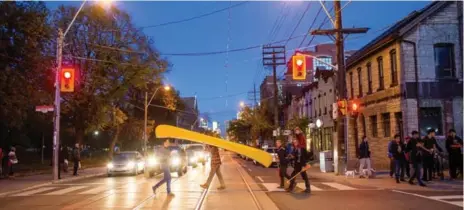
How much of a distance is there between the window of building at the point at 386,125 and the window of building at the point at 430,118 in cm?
257

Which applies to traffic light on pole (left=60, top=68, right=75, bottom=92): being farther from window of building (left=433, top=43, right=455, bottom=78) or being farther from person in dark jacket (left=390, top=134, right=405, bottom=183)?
window of building (left=433, top=43, right=455, bottom=78)

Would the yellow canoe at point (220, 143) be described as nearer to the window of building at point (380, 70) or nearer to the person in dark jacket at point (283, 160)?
the person in dark jacket at point (283, 160)

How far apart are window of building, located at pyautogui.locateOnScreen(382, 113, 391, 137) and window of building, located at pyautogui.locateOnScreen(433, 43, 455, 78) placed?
13.0 ft

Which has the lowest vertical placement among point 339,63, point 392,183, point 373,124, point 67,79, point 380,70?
point 392,183

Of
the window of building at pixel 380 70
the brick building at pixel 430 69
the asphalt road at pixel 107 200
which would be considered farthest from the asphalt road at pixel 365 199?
the window of building at pixel 380 70

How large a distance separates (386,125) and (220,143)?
22.8 metres

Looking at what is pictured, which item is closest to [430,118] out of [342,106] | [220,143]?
[342,106]

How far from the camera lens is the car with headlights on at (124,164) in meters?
27.8

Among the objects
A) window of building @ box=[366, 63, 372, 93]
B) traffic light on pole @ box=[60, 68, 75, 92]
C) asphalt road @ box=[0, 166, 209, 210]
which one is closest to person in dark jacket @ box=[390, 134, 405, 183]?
Result: asphalt road @ box=[0, 166, 209, 210]

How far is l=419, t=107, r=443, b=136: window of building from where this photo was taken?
2573cm

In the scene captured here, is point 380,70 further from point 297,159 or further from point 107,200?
point 107,200

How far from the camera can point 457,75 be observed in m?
25.7

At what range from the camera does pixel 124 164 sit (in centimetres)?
2798

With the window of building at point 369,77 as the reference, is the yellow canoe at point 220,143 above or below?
below
